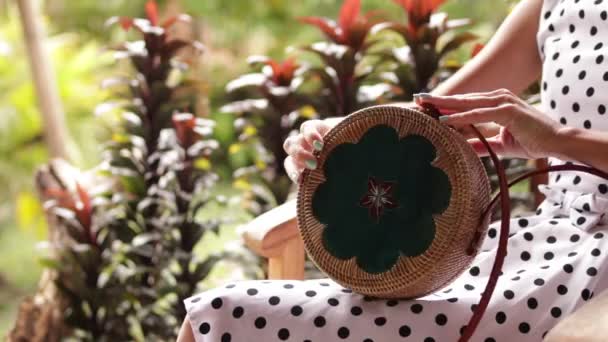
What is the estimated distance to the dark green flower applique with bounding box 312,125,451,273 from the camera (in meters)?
1.28

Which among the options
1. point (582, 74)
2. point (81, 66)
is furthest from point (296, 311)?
point (81, 66)

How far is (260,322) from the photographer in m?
1.31

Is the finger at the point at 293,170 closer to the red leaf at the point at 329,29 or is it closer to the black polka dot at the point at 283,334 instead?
the black polka dot at the point at 283,334

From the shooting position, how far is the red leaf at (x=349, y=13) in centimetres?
221

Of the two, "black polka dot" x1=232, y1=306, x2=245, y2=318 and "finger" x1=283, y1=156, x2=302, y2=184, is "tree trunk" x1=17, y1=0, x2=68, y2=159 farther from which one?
"black polka dot" x1=232, y1=306, x2=245, y2=318

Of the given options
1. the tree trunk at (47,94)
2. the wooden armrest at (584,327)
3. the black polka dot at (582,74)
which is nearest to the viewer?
the wooden armrest at (584,327)

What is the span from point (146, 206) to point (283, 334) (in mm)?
1161

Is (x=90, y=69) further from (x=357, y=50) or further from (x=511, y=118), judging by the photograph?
(x=511, y=118)

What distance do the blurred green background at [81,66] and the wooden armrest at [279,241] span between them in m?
2.29

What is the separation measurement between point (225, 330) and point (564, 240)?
585mm

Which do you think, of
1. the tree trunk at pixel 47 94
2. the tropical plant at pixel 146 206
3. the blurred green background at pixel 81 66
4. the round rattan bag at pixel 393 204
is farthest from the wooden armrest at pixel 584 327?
the blurred green background at pixel 81 66

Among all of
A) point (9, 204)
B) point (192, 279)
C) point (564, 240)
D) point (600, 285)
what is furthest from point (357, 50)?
point (9, 204)

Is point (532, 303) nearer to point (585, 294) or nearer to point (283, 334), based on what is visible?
point (585, 294)

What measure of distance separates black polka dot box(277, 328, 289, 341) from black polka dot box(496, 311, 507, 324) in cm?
30
